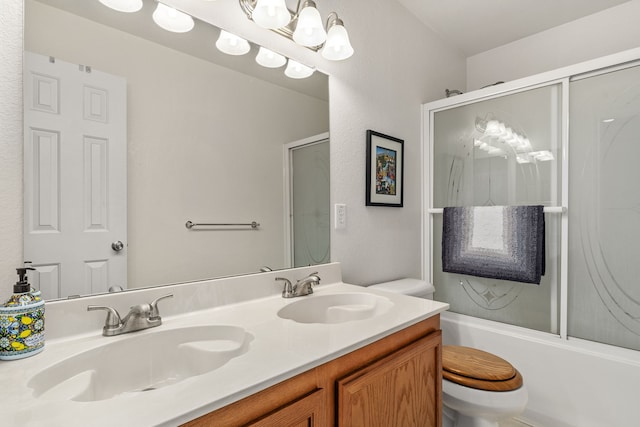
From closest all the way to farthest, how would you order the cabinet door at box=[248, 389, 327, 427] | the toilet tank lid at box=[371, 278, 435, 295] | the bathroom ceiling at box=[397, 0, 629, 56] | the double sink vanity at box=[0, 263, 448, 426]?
the double sink vanity at box=[0, 263, 448, 426], the cabinet door at box=[248, 389, 327, 427], the toilet tank lid at box=[371, 278, 435, 295], the bathroom ceiling at box=[397, 0, 629, 56]

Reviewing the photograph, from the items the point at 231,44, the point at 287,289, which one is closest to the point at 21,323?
the point at 287,289

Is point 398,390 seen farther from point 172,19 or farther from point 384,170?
point 172,19

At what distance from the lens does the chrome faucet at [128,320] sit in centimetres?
85

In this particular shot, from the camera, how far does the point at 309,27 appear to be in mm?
1291

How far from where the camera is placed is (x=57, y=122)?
0.84 meters

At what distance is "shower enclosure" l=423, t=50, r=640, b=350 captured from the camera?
1566mm

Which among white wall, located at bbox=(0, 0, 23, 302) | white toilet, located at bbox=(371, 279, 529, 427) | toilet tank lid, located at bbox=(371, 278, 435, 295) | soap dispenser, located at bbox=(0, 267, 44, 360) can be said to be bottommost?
white toilet, located at bbox=(371, 279, 529, 427)

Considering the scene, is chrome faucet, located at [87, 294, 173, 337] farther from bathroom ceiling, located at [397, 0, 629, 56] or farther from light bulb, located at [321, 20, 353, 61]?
bathroom ceiling, located at [397, 0, 629, 56]

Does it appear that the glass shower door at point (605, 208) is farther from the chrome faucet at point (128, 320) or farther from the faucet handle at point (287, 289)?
the chrome faucet at point (128, 320)

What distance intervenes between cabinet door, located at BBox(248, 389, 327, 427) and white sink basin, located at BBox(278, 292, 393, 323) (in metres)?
0.42

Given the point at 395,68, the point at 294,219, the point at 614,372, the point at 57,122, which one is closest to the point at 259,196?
the point at 294,219

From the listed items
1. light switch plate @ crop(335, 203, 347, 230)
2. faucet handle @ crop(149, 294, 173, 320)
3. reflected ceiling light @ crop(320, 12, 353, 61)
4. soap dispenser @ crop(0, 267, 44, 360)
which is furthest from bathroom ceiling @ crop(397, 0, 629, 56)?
soap dispenser @ crop(0, 267, 44, 360)

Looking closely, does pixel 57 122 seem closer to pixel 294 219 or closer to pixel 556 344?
pixel 294 219

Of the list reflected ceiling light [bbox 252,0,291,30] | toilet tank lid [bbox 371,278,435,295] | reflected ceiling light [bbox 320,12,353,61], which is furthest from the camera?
toilet tank lid [bbox 371,278,435,295]
